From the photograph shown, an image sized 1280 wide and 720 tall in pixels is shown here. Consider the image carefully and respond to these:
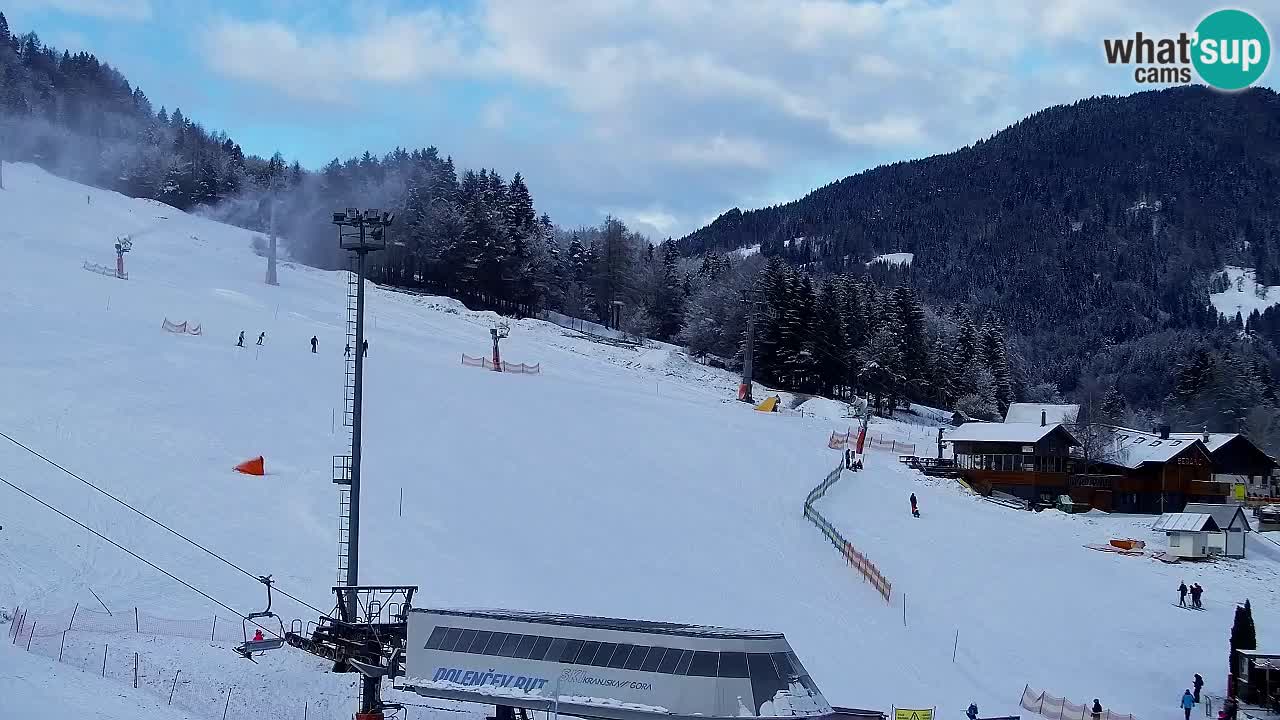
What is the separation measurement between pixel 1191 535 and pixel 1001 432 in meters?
14.9

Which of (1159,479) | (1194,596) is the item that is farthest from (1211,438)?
(1194,596)

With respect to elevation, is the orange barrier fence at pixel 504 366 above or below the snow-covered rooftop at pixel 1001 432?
above

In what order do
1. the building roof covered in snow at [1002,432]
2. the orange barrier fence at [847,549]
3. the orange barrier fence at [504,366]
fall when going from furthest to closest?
the orange barrier fence at [504,366] → the building roof covered in snow at [1002,432] → the orange barrier fence at [847,549]

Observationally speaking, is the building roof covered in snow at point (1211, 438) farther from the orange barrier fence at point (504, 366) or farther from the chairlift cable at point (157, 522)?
the chairlift cable at point (157, 522)

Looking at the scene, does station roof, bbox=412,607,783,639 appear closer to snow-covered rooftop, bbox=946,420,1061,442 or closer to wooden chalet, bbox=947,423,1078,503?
wooden chalet, bbox=947,423,1078,503

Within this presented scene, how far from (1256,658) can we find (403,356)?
41.0m

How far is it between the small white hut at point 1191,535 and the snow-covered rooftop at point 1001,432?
1223cm

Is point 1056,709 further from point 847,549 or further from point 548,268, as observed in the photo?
point 548,268

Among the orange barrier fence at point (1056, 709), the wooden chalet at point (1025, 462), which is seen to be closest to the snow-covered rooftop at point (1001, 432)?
the wooden chalet at point (1025, 462)

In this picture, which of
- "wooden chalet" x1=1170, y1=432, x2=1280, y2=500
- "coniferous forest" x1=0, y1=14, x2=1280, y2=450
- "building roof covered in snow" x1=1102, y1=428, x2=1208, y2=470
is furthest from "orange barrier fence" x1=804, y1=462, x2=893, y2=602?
"coniferous forest" x1=0, y1=14, x2=1280, y2=450

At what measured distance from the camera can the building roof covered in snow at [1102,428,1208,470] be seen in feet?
187

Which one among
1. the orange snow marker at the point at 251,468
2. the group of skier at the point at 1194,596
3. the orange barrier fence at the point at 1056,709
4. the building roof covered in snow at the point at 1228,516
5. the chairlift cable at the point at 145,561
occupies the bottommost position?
the orange barrier fence at the point at 1056,709

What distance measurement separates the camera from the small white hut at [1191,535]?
41.3 m

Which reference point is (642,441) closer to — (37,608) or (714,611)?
(714,611)
